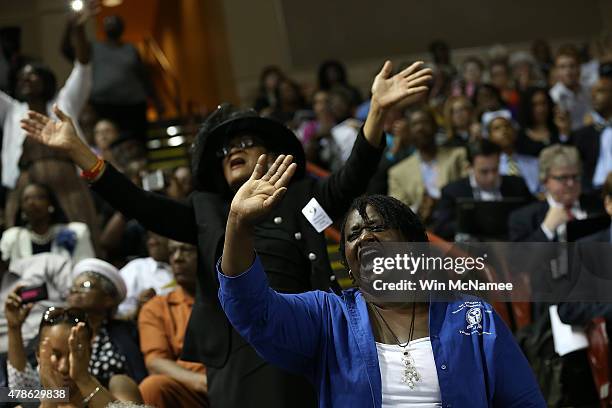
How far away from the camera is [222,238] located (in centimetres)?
386

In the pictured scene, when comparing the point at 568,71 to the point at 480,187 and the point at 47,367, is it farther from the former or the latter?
the point at 47,367

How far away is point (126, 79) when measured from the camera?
9.82 m

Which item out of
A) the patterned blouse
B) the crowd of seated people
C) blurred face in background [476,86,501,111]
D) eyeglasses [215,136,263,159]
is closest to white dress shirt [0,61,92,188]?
the crowd of seated people

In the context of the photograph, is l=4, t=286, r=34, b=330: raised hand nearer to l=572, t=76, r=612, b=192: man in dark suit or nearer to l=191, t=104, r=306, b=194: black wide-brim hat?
l=191, t=104, r=306, b=194: black wide-brim hat

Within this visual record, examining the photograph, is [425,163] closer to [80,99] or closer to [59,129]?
[80,99]

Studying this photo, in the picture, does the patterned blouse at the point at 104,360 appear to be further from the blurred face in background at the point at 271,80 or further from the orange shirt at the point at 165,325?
the blurred face in background at the point at 271,80

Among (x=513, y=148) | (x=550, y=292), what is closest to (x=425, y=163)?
(x=513, y=148)

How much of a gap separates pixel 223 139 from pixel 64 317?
0.90 m

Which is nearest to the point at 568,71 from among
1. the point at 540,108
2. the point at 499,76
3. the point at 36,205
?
the point at 540,108

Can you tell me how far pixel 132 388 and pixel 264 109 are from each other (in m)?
7.25

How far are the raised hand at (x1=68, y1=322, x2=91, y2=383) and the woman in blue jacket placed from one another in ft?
3.31

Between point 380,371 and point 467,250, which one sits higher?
point 467,250

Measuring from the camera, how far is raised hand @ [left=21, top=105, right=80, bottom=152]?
4113 millimetres

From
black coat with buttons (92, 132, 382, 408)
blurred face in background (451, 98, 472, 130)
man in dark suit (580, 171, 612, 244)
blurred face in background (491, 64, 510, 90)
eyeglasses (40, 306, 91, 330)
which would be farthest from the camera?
blurred face in background (491, 64, 510, 90)
